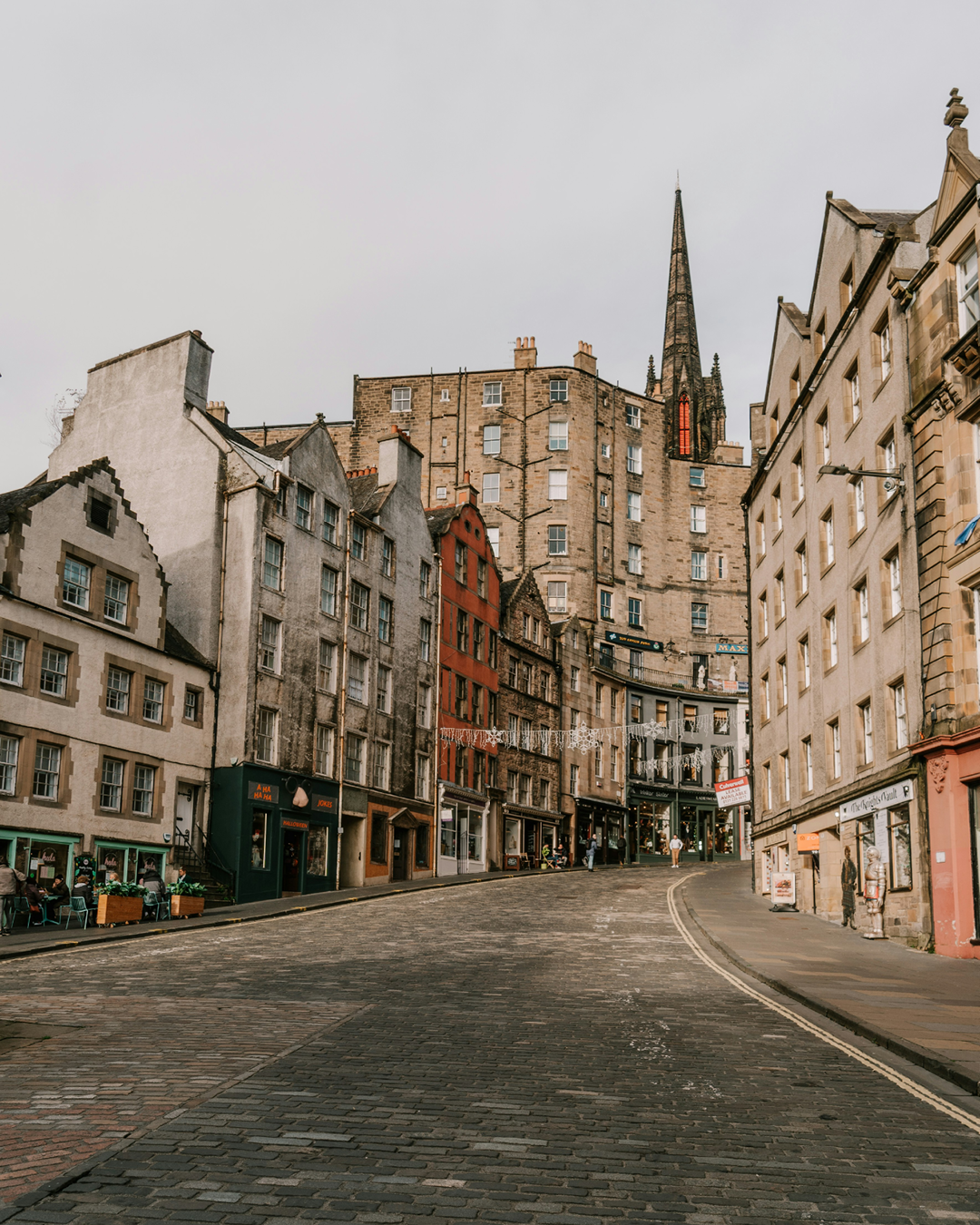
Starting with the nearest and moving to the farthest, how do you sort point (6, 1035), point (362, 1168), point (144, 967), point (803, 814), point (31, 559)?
1. point (362, 1168)
2. point (6, 1035)
3. point (144, 967)
4. point (31, 559)
5. point (803, 814)

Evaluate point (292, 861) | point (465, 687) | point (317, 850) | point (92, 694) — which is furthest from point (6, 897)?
point (465, 687)

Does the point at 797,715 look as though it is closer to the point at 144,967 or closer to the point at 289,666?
the point at 289,666

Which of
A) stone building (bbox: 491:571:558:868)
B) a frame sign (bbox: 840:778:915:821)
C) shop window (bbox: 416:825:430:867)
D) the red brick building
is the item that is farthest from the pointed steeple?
a frame sign (bbox: 840:778:915:821)

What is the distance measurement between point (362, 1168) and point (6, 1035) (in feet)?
19.6

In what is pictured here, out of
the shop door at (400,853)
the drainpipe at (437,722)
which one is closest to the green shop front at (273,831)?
the shop door at (400,853)

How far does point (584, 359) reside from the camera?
236ft

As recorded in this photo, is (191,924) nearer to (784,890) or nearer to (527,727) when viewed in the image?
(784,890)

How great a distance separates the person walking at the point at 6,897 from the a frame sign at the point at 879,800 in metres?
17.7

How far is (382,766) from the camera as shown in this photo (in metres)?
44.7

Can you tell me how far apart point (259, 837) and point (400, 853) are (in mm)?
10034

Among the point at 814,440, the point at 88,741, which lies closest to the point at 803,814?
the point at 814,440

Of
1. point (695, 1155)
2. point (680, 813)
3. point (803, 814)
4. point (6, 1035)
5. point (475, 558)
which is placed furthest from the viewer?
point (680, 813)

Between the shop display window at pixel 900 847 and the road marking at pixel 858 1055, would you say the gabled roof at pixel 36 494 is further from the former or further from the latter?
the shop display window at pixel 900 847

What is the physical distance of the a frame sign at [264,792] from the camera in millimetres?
35969
